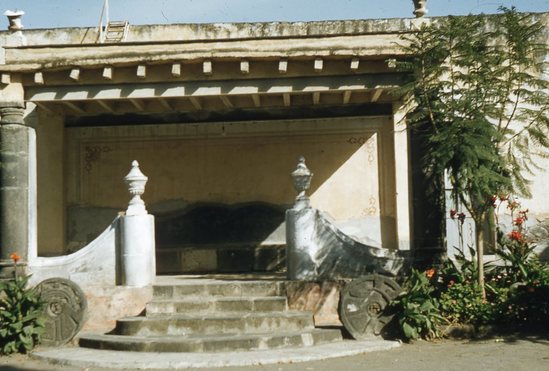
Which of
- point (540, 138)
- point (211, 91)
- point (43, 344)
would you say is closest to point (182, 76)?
point (211, 91)

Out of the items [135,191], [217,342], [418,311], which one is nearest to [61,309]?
[135,191]

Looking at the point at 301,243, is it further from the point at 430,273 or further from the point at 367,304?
the point at 430,273

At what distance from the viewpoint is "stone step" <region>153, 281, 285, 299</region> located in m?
10.9

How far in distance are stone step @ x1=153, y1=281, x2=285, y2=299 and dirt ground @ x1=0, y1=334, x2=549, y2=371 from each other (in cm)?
191

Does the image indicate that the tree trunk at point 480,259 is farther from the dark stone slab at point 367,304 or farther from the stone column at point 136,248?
the stone column at point 136,248

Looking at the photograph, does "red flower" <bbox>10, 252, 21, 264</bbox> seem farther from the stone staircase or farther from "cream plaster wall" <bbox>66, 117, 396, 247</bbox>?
"cream plaster wall" <bbox>66, 117, 396, 247</bbox>

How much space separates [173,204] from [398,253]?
4.06m

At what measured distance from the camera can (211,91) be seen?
38.4 ft

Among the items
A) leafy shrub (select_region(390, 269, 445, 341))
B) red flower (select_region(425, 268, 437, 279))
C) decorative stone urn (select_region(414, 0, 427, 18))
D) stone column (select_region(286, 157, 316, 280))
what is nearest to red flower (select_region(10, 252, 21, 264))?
stone column (select_region(286, 157, 316, 280))

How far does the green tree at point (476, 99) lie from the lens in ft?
33.6

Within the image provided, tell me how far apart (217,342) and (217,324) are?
58 cm

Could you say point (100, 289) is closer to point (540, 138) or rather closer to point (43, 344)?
point (43, 344)

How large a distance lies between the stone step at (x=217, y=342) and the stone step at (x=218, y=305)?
608mm

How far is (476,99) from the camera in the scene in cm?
1042
